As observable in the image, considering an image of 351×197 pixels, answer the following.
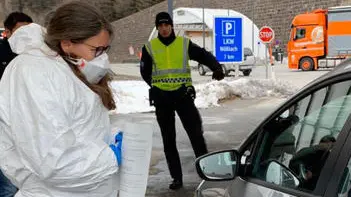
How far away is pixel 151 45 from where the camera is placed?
543 cm

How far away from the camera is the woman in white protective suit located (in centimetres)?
179

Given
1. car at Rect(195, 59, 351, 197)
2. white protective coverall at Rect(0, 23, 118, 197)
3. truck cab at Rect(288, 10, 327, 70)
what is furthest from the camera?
truck cab at Rect(288, 10, 327, 70)

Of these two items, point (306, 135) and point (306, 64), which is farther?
point (306, 64)

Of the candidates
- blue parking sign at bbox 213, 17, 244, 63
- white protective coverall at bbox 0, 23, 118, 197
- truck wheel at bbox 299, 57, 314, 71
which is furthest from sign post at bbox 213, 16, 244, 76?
truck wheel at bbox 299, 57, 314, 71

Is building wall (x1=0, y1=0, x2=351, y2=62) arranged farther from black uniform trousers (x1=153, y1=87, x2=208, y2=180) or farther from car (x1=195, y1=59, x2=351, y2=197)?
car (x1=195, y1=59, x2=351, y2=197)

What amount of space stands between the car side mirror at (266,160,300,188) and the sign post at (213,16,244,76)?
12.1 m

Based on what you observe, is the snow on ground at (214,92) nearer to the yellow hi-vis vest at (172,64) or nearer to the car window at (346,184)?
the yellow hi-vis vest at (172,64)

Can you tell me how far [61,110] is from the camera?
5.97 feet

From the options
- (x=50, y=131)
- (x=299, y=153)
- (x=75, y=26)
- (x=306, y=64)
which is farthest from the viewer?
(x=306, y=64)

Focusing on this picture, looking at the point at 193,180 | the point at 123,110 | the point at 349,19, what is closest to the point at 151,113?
the point at 123,110

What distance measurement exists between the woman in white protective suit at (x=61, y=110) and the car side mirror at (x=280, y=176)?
2.15 feet

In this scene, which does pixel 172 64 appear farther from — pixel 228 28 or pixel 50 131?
pixel 228 28

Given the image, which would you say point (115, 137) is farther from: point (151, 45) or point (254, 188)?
point (151, 45)

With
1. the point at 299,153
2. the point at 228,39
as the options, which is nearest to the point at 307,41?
the point at 228,39
